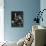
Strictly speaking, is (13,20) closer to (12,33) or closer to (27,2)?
(12,33)

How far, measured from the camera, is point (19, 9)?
18.4 feet

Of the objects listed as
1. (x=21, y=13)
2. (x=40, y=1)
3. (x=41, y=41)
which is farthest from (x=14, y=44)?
(x=40, y=1)

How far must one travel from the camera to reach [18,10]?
5.63 metres

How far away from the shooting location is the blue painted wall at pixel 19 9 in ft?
18.3

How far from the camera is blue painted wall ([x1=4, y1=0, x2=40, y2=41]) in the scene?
5590mm

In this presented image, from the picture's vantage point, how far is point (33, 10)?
5625 millimetres

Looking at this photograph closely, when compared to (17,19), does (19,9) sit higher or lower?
higher

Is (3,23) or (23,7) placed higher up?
(23,7)

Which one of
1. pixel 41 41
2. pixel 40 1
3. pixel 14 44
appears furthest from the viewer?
pixel 40 1

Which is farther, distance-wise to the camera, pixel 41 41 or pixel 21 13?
pixel 21 13

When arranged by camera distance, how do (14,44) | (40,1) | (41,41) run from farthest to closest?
(40,1)
(14,44)
(41,41)

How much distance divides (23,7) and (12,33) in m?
1.15

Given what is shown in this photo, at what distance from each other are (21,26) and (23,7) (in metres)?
0.78

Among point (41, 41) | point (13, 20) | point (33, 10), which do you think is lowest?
point (41, 41)
